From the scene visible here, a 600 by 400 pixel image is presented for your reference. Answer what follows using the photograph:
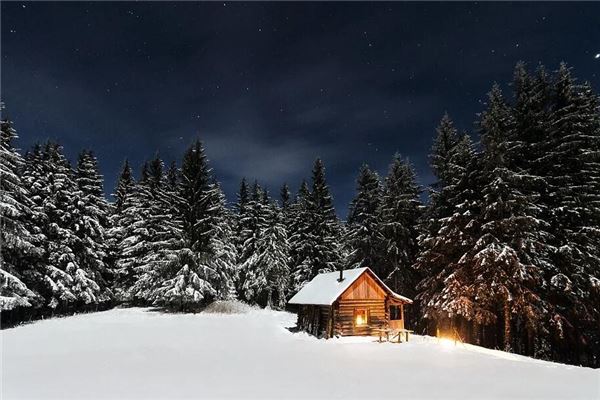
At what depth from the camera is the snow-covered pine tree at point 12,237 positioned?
23.8m

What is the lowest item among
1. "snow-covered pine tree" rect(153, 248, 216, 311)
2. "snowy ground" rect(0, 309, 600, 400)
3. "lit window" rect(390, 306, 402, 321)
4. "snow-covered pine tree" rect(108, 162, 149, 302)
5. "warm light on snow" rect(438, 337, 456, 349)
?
"warm light on snow" rect(438, 337, 456, 349)

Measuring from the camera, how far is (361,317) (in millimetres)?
29938

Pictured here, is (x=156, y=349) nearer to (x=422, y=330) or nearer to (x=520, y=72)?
(x=422, y=330)

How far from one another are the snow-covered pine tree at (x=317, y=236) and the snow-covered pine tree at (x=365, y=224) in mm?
4623

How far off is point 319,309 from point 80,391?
63.6ft

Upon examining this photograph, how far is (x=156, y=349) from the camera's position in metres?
20.5

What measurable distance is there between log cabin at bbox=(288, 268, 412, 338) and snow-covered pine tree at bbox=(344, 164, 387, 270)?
7360mm

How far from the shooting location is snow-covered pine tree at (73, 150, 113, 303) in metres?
37.0

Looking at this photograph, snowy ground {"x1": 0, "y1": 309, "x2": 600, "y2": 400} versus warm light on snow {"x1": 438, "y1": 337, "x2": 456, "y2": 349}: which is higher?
snowy ground {"x1": 0, "y1": 309, "x2": 600, "y2": 400}

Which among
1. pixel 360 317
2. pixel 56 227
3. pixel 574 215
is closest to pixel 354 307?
pixel 360 317

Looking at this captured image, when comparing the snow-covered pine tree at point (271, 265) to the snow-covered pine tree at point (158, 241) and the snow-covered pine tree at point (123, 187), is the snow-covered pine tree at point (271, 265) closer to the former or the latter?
the snow-covered pine tree at point (158, 241)

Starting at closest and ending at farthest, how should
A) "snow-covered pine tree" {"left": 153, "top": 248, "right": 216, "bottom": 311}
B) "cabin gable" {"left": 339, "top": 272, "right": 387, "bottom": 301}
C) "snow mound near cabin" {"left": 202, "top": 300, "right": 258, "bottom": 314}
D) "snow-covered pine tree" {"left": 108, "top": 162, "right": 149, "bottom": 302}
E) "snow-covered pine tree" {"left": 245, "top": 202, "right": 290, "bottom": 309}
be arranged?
1. "cabin gable" {"left": 339, "top": 272, "right": 387, "bottom": 301}
2. "snow-covered pine tree" {"left": 153, "top": 248, "right": 216, "bottom": 311}
3. "snow mound near cabin" {"left": 202, "top": 300, "right": 258, "bottom": 314}
4. "snow-covered pine tree" {"left": 108, "top": 162, "right": 149, "bottom": 302}
5. "snow-covered pine tree" {"left": 245, "top": 202, "right": 290, "bottom": 309}

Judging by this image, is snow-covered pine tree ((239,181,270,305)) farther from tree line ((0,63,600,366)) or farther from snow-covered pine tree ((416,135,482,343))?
snow-covered pine tree ((416,135,482,343))

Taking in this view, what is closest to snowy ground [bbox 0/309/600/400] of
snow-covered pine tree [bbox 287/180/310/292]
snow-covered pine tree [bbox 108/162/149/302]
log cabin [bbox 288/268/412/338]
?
log cabin [bbox 288/268/412/338]
